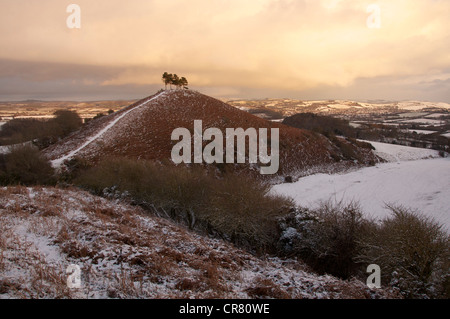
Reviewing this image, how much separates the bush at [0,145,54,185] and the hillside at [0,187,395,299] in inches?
597

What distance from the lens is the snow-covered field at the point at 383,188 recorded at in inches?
1398

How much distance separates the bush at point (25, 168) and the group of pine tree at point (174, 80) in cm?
4559

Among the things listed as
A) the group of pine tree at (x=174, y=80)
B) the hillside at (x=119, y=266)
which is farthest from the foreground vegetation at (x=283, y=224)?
the group of pine tree at (x=174, y=80)

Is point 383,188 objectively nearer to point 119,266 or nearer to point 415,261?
point 415,261

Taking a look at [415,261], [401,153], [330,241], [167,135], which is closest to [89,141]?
[167,135]

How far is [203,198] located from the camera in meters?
20.4

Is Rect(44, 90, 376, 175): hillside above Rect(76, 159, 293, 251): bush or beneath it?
above

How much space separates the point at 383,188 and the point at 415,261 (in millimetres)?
40116

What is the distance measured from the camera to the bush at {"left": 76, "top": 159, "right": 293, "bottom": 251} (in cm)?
1766

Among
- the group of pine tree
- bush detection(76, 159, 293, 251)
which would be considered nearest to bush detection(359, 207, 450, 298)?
bush detection(76, 159, 293, 251)

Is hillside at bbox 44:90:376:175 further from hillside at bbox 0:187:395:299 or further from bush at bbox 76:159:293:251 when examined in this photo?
hillside at bbox 0:187:395:299

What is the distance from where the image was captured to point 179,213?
21.5 metres
